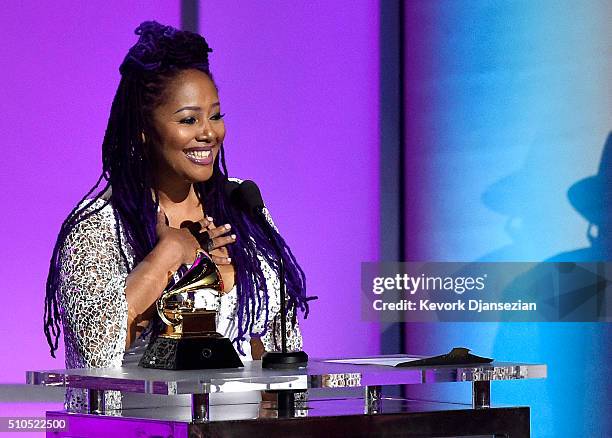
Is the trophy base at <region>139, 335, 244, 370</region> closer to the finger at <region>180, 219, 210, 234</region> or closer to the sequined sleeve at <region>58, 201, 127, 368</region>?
the sequined sleeve at <region>58, 201, 127, 368</region>

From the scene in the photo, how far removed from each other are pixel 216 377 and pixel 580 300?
312cm

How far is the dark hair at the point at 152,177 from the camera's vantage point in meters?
3.42

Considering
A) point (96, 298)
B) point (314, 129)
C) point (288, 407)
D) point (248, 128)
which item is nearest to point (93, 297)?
point (96, 298)

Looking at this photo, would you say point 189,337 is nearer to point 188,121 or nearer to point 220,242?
point 220,242

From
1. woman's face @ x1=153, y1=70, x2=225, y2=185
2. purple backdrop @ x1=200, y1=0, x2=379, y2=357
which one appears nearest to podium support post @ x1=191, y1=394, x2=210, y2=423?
woman's face @ x1=153, y1=70, x2=225, y2=185

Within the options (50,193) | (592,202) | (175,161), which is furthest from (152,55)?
(592,202)

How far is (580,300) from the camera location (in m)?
5.13

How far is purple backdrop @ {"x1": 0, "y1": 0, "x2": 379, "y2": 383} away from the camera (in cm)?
466

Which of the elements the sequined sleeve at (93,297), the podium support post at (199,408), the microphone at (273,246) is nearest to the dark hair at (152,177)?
the sequined sleeve at (93,297)

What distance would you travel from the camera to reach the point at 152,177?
355cm

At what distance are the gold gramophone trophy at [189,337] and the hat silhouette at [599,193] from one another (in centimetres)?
267

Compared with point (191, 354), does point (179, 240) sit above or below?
above

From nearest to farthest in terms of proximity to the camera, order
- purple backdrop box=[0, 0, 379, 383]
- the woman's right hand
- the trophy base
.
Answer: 1. the trophy base
2. the woman's right hand
3. purple backdrop box=[0, 0, 379, 383]

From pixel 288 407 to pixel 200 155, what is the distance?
1.33 meters
